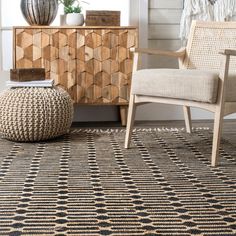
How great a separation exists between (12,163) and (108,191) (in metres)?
0.66

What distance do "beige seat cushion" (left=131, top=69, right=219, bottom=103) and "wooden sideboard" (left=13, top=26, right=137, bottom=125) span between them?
757 millimetres

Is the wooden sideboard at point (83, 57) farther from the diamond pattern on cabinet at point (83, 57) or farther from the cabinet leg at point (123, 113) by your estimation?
the cabinet leg at point (123, 113)

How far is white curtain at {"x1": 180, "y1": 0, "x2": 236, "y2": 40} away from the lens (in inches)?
147

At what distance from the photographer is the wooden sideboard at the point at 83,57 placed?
350cm

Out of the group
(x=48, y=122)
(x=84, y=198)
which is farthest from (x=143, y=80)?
(x=84, y=198)

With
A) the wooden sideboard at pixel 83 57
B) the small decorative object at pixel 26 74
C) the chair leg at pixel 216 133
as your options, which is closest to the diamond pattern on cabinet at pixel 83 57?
the wooden sideboard at pixel 83 57

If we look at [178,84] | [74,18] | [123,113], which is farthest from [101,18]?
[178,84]

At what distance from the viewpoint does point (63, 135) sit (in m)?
3.34

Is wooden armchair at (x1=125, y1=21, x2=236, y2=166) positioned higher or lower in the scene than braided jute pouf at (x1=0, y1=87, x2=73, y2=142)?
higher

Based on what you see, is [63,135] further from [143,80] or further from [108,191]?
[108,191]

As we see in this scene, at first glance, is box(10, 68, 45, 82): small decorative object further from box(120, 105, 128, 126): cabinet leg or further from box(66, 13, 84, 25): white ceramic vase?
box(120, 105, 128, 126): cabinet leg

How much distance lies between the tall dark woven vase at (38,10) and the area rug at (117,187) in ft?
2.77

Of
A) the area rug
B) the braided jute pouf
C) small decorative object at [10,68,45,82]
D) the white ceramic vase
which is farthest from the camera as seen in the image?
the white ceramic vase

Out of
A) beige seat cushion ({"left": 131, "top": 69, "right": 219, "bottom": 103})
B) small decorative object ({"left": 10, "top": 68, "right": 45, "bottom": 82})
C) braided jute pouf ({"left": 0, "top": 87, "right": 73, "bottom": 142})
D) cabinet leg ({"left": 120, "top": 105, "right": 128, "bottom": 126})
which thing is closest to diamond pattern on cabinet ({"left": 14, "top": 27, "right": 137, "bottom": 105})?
cabinet leg ({"left": 120, "top": 105, "right": 128, "bottom": 126})
